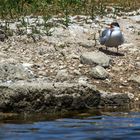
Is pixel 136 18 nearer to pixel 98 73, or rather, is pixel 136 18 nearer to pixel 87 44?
pixel 87 44

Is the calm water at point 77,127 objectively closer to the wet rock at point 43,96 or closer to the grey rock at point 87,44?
the wet rock at point 43,96

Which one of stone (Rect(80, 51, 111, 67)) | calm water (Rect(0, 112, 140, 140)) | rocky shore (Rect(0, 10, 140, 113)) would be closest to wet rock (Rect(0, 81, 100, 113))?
rocky shore (Rect(0, 10, 140, 113))

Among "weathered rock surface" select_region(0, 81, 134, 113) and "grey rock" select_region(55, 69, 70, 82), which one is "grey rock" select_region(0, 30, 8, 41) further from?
"weathered rock surface" select_region(0, 81, 134, 113)

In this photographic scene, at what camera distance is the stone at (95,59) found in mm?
14836

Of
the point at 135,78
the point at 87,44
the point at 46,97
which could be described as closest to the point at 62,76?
the point at 135,78

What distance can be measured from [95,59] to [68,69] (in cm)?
71

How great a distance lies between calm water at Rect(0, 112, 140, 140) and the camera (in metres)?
8.84

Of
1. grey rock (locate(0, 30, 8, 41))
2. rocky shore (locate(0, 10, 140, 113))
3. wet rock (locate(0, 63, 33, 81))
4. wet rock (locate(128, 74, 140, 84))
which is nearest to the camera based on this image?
rocky shore (locate(0, 10, 140, 113))

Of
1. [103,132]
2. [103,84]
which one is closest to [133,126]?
[103,132]

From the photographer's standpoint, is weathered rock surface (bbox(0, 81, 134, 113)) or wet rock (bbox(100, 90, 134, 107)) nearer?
weathered rock surface (bbox(0, 81, 134, 113))

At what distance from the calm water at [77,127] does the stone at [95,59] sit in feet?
11.2

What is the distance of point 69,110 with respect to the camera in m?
11.7

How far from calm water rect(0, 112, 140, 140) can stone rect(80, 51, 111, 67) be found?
11.2 ft

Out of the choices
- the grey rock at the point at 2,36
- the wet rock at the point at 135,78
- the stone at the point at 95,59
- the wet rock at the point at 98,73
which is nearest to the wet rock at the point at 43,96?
the wet rock at the point at 98,73
